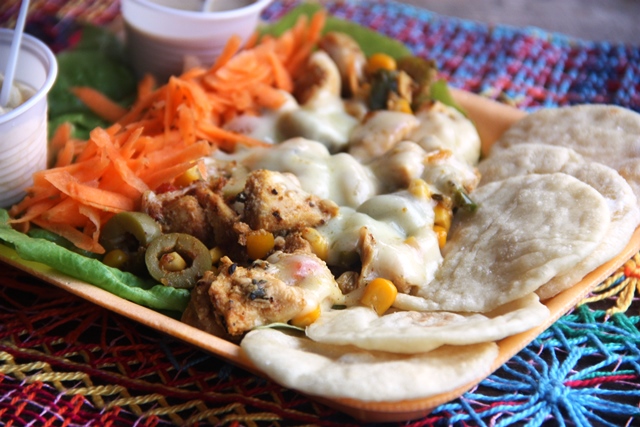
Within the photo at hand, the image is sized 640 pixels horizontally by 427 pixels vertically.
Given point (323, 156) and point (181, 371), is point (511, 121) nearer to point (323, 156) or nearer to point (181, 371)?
point (323, 156)

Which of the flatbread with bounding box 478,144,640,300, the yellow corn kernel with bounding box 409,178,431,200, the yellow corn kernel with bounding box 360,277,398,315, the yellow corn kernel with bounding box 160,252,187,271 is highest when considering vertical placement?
the flatbread with bounding box 478,144,640,300

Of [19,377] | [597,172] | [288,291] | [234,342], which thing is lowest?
[19,377]

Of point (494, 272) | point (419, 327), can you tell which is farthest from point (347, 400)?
point (494, 272)

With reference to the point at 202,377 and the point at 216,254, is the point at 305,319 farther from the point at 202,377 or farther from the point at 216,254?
the point at 216,254

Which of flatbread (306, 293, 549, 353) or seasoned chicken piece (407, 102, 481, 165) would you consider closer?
flatbread (306, 293, 549, 353)

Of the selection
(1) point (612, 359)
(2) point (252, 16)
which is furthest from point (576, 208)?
(2) point (252, 16)

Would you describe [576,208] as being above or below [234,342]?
above

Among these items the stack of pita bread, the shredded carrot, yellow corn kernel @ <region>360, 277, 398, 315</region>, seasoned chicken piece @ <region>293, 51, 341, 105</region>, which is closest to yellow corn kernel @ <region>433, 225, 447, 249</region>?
the stack of pita bread

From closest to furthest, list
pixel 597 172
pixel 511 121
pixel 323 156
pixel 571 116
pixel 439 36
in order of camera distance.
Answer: pixel 597 172
pixel 323 156
pixel 571 116
pixel 511 121
pixel 439 36

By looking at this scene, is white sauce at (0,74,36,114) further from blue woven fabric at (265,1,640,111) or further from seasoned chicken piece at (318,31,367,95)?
blue woven fabric at (265,1,640,111)
